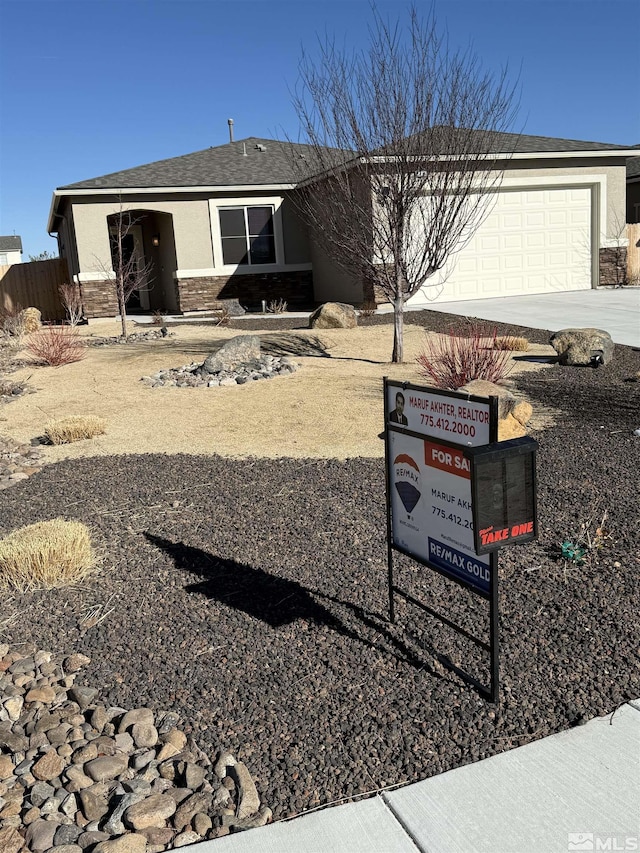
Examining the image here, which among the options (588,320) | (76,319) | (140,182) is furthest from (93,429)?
(140,182)

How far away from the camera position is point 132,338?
1759cm

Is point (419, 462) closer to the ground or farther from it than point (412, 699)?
farther from it

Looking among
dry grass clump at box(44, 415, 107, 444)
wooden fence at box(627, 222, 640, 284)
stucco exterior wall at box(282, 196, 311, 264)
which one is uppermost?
stucco exterior wall at box(282, 196, 311, 264)

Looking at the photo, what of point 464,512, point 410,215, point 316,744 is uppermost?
point 410,215

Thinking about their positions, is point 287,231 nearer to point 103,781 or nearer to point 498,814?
point 103,781

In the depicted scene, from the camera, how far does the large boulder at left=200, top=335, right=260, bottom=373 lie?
12.0 m

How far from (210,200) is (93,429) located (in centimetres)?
1545

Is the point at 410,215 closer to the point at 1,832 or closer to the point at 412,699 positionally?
the point at 412,699

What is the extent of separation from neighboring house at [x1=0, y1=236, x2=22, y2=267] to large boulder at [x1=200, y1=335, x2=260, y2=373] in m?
65.0

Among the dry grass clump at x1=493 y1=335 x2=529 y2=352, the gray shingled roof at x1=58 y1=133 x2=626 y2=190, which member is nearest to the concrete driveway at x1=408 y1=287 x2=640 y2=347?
the dry grass clump at x1=493 y1=335 x2=529 y2=352

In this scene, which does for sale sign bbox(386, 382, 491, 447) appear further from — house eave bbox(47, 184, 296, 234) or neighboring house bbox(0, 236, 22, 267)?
neighboring house bbox(0, 236, 22, 267)

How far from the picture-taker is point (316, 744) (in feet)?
10.4

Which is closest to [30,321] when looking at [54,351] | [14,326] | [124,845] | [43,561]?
[14,326]

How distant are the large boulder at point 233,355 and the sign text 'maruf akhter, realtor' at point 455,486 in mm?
8220
